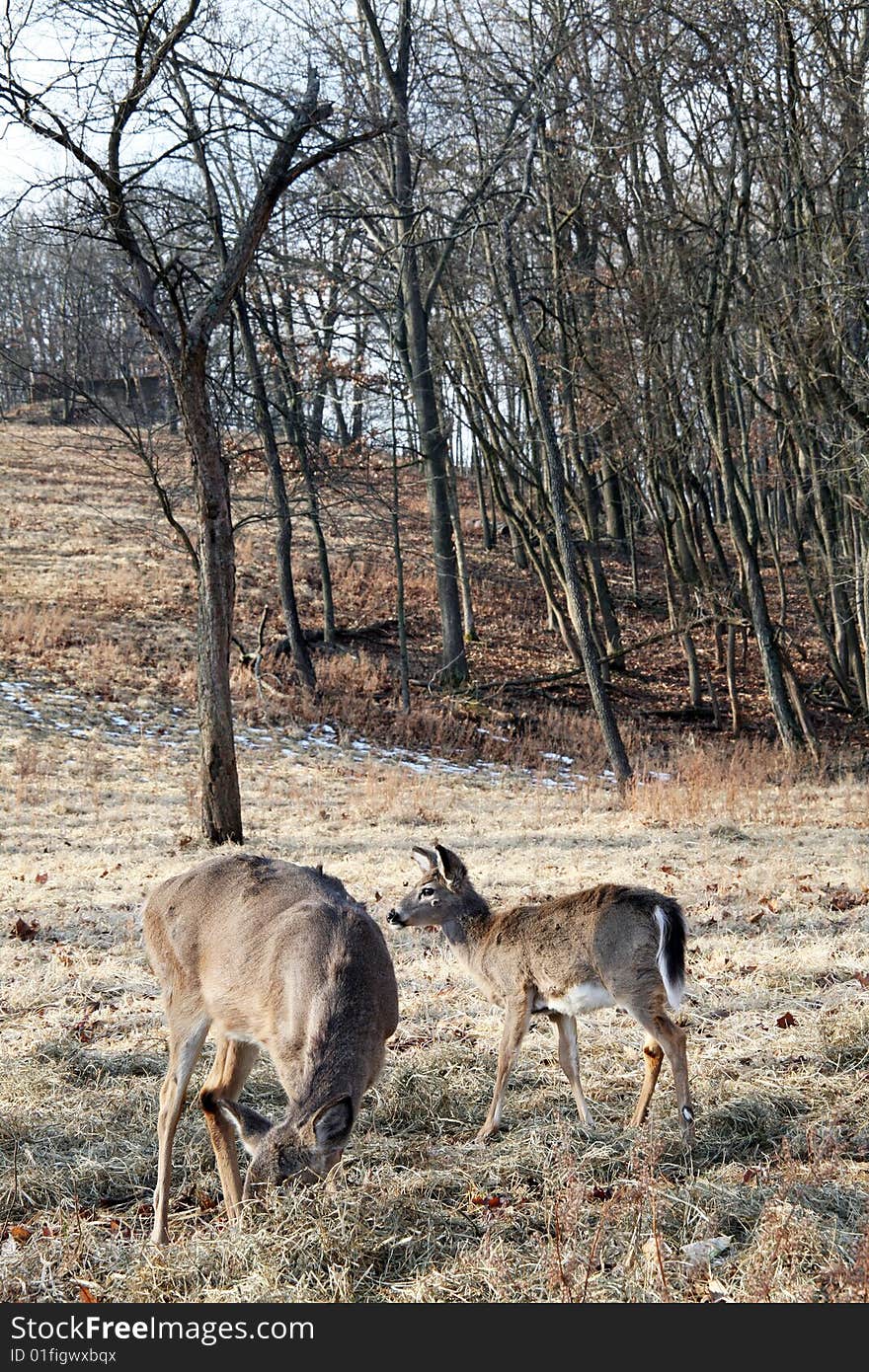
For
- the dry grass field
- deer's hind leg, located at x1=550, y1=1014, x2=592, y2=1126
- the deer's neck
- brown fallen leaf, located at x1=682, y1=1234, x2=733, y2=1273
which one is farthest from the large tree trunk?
brown fallen leaf, located at x1=682, y1=1234, x2=733, y2=1273

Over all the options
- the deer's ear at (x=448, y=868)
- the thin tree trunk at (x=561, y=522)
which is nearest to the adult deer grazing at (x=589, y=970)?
the deer's ear at (x=448, y=868)

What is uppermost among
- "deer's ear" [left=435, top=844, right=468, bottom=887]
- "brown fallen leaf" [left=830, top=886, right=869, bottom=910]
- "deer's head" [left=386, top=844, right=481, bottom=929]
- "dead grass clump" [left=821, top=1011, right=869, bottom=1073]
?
"deer's ear" [left=435, top=844, right=468, bottom=887]

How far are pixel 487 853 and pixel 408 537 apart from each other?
86.6 feet

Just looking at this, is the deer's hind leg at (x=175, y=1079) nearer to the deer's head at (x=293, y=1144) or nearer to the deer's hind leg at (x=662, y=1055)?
the deer's head at (x=293, y=1144)

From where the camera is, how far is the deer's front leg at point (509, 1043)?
6.04 meters

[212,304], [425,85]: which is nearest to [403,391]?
[425,85]

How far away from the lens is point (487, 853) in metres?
13.0

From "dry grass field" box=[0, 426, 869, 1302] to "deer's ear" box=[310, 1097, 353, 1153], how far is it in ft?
1.08

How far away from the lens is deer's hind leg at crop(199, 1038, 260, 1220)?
494 centimetres

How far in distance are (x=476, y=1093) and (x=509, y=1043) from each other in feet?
1.54

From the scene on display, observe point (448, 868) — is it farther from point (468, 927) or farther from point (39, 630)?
point (39, 630)

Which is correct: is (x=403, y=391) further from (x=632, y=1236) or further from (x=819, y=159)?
(x=632, y=1236)

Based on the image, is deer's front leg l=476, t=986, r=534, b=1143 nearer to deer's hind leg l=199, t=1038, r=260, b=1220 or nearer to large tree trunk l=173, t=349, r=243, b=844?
deer's hind leg l=199, t=1038, r=260, b=1220

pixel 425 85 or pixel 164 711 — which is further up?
pixel 425 85
